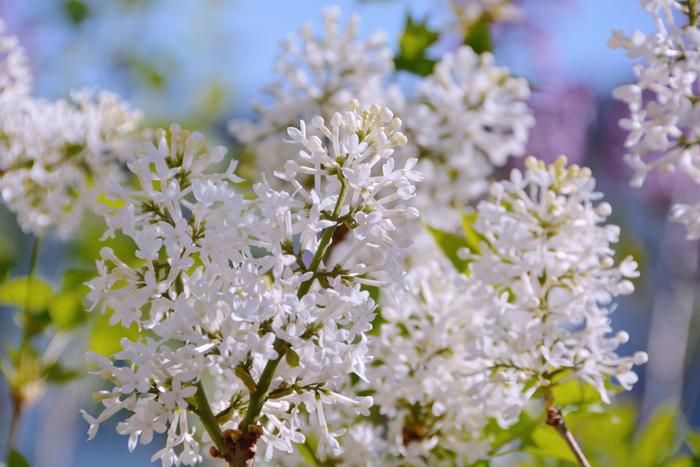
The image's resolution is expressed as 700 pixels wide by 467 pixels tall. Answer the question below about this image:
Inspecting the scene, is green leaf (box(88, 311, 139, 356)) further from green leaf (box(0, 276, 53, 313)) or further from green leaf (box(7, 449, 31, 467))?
green leaf (box(7, 449, 31, 467))

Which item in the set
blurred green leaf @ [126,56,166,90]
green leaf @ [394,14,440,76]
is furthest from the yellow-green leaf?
blurred green leaf @ [126,56,166,90]

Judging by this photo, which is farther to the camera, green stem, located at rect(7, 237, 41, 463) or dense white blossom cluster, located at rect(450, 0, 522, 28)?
dense white blossom cluster, located at rect(450, 0, 522, 28)

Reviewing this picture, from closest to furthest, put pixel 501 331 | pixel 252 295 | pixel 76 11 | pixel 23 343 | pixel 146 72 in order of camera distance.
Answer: pixel 252 295, pixel 501 331, pixel 23 343, pixel 76 11, pixel 146 72

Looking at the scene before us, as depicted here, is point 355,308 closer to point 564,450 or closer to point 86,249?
point 564,450

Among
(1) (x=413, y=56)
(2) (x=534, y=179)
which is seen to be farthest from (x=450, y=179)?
(2) (x=534, y=179)

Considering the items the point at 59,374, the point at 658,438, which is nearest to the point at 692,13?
the point at 658,438

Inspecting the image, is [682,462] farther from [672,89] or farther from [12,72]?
[12,72]

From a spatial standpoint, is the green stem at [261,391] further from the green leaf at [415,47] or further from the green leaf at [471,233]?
the green leaf at [415,47]
